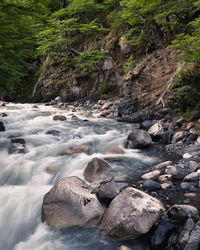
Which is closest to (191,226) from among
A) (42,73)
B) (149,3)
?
(149,3)

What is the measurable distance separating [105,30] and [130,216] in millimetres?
16286

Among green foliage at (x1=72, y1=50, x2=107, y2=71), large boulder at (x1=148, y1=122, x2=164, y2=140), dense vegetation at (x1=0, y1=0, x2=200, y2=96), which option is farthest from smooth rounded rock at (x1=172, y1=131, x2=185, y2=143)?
green foliage at (x1=72, y1=50, x2=107, y2=71)

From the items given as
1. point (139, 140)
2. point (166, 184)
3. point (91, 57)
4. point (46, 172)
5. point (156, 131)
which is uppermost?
point (91, 57)

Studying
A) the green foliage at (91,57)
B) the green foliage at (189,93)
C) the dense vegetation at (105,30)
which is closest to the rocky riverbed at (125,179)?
the green foliage at (189,93)

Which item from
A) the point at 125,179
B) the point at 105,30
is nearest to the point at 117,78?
the point at 105,30

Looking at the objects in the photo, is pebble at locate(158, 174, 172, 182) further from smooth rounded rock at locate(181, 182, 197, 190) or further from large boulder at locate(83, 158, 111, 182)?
large boulder at locate(83, 158, 111, 182)

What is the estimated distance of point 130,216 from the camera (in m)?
2.85

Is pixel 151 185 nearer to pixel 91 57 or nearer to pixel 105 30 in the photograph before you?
pixel 91 57

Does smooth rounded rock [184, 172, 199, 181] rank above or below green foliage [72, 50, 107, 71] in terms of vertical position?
below

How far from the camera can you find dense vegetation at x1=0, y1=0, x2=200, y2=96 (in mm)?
6120

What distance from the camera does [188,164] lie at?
4633 millimetres

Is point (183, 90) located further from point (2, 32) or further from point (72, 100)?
point (72, 100)

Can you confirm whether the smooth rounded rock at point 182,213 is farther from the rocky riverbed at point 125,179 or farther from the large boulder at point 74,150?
the large boulder at point 74,150

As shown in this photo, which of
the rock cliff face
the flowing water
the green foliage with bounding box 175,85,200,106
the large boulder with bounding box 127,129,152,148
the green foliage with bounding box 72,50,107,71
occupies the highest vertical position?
the green foliage with bounding box 72,50,107,71
